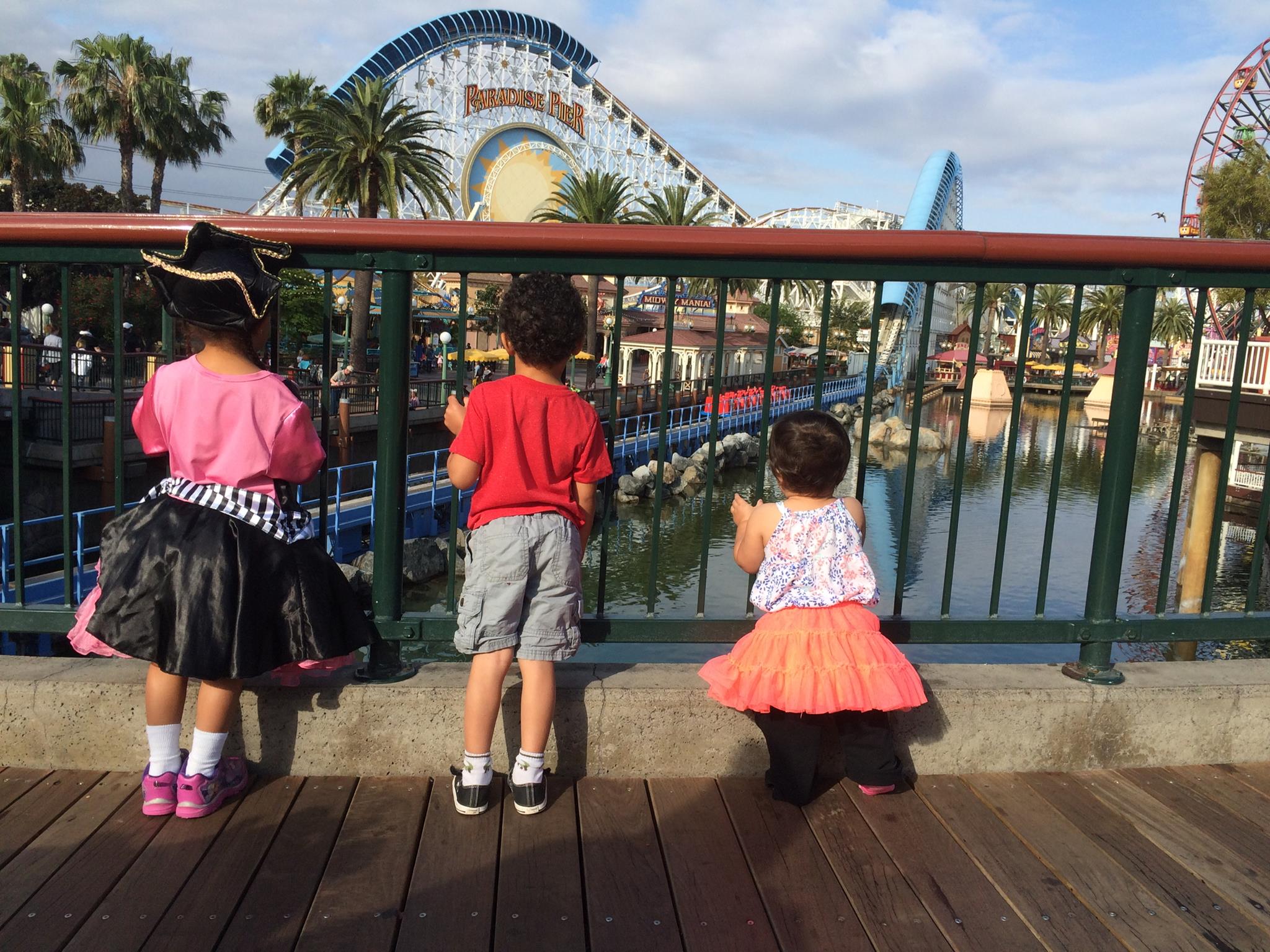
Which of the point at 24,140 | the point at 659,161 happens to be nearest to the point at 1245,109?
the point at 659,161

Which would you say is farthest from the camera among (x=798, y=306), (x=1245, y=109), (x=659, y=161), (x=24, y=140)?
(x=798, y=306)

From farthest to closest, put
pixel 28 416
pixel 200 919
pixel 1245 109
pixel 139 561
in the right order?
pixel 1245 109 < pixel 28 416 < pixel 139 561 < pixel 200 919

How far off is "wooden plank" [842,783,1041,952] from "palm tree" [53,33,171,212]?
31.3m

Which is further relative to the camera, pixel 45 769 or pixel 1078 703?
pixel 1078 703

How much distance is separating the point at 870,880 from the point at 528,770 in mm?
714

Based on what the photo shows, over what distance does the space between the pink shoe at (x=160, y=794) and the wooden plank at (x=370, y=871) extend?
354 mm

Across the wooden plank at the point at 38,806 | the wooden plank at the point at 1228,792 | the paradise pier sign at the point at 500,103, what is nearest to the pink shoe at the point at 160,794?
the wooden plank at the point at 38,806

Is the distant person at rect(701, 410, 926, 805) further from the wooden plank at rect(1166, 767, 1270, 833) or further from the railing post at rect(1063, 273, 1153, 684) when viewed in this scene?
the wooden plank at rect(1166, 767, 1270, 833)

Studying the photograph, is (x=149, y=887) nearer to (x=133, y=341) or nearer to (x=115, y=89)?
(x=133, y=341)

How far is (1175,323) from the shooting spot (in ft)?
172

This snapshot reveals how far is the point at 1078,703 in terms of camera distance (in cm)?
230

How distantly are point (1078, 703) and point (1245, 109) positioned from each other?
45717mm

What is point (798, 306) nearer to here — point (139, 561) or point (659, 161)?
point (659, 161)

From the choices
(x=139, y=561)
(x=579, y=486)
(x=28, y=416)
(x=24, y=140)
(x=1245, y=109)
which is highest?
(x=1245, y=109)
